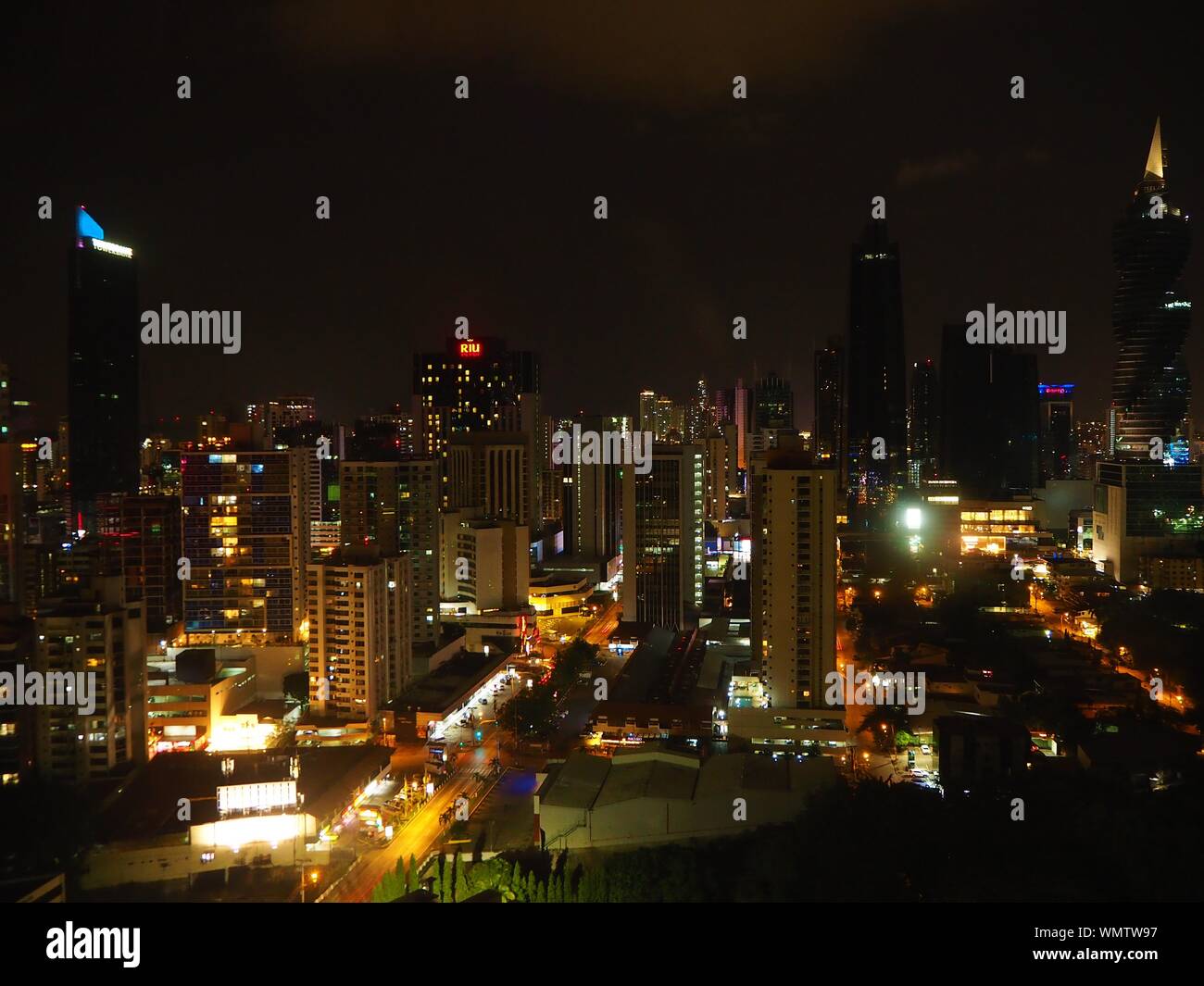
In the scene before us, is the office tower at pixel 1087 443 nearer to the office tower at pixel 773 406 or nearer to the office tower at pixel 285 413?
the office tower at pixel 773 406

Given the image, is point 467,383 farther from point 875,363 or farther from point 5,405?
point 5,405

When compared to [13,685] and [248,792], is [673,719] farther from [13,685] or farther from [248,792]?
[13,685]

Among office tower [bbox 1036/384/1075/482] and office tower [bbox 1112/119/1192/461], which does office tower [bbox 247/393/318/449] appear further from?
office tower [bbox 1036/384/1075/482]

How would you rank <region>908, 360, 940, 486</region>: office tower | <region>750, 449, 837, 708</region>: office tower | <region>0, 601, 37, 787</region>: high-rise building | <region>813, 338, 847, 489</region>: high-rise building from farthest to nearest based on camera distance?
<region>813, 338, 847, 489</region>: high-rise building → <region>908, 360, 940, 486</region>: office tower → <region>750, 449, 837, 708</region>: office tower → <region>0, 601, 37, 787</region>: high-rise building

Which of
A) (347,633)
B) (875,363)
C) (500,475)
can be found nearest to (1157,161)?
(347,633)

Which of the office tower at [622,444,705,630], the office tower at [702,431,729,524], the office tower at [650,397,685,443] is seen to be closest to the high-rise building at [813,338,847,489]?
the office tower at [650,397,685,443]
